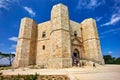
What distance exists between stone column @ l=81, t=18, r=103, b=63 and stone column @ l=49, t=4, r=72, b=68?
248 inches

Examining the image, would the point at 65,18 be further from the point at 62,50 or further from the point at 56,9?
the point at 62,50

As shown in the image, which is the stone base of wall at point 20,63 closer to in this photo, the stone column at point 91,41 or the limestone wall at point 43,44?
the limestone wall at point 43,44

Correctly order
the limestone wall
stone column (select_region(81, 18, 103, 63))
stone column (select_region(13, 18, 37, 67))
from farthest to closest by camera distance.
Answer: the limestone wall < stone column (select_region(81, 18, 103, 63)) < stone column (select_region(13, 18, 37, 67))

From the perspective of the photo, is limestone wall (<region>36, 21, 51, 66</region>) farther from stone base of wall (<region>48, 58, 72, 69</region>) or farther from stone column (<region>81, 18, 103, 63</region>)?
stone column (<region>81, 18, 103, 63</region>)

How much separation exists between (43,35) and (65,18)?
687cm

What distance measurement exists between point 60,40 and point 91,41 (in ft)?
26.2

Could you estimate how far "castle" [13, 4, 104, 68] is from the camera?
52.1ft

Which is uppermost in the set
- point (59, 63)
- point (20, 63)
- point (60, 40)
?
point (60, 40)

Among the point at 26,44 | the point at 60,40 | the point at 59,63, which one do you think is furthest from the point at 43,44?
the point at 59,63

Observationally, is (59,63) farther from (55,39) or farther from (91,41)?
(91,41)

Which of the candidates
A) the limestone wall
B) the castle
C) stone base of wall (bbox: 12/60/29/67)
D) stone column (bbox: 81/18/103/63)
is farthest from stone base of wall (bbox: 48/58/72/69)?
stone base of wall (bbox: 12/60/29/67)

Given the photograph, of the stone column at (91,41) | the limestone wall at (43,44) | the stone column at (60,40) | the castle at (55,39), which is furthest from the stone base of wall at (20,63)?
the stone column at (91,41)

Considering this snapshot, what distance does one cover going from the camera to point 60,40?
571 inches

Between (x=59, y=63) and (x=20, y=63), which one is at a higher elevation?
(x=59, y=63)
